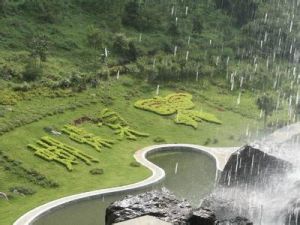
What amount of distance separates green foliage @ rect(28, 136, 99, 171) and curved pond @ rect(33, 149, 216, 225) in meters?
5.60

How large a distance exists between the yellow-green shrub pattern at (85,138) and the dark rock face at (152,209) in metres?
23.7

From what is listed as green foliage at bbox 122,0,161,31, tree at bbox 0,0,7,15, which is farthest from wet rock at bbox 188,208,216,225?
green foliage at bbox 122,0,161,31

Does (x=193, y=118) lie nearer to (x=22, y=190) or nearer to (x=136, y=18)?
(x=22, y=190)

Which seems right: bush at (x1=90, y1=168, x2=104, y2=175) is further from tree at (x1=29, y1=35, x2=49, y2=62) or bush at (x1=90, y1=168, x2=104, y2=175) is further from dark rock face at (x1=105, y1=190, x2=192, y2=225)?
tree at (x1=29, y1=35, x2=49, y2=62)

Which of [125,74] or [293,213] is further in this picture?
[125,74]

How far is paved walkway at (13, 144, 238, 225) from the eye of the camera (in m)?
34.6

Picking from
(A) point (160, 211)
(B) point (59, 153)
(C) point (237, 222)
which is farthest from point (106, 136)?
(A) point (160, 211)

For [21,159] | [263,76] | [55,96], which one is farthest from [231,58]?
[21,159]

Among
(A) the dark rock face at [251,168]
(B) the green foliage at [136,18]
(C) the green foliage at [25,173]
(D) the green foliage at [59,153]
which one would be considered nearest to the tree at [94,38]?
(B) the green foliage at [136,18]

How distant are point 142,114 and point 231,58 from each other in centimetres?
2259

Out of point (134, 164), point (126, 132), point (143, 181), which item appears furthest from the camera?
point (126, 132)

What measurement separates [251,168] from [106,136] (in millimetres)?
21535

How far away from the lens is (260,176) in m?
29.3

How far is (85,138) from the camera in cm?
4766
